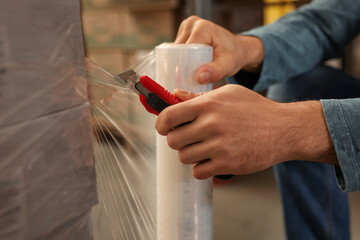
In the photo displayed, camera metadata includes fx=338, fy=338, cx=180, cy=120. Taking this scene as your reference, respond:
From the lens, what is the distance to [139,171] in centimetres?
48

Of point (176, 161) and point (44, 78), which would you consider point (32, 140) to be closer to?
point (44, 78)

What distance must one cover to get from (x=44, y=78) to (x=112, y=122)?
119mm

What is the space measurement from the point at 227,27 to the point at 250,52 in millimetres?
1037

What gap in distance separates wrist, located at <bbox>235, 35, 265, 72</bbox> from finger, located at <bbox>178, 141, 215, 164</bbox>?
0.89ft

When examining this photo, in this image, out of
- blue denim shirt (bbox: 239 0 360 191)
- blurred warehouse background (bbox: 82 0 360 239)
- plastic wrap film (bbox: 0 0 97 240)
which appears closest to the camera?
plastic wrap film (bbox: 0 0 97 240)

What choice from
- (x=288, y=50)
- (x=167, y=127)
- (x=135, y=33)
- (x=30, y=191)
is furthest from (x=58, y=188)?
(x=135, y=33)

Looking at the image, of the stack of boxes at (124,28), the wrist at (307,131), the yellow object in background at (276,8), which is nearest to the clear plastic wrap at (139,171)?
the wrist at (307,131)

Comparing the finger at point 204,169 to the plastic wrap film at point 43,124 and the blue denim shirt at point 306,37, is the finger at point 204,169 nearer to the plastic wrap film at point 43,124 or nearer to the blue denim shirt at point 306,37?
the plastic wrap film at point 43,124

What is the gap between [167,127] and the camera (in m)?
0.42

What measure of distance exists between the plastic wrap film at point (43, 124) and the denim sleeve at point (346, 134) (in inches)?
13.0

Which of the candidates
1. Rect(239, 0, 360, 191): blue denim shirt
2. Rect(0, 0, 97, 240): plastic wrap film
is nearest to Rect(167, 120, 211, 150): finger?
Rect(0, 0, 97, 240): plastic wrap film

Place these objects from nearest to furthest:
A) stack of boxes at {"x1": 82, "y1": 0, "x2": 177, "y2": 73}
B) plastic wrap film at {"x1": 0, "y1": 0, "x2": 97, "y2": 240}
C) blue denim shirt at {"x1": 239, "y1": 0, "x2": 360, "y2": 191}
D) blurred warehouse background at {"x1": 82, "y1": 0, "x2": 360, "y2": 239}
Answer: plastic wrap film at {"x1": 0, "y1": 0, "x2": 97, "y2": 240}, blue denim shirt at {"x1": 239, "y1": 0, "x2": 360, "y2": 191}, blurred warehouse background at {"x1": 82, "y1": 0, "x2": 360, "y2": 239}, stack of boxes at {"x1": 82, "y1": 0, "x2": 177, "y2": 73}

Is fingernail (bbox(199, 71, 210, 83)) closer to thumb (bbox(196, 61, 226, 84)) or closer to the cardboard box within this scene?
thumb (bbox(196, 61, 226, 84))

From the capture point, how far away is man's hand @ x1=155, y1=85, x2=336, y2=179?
419 mm
